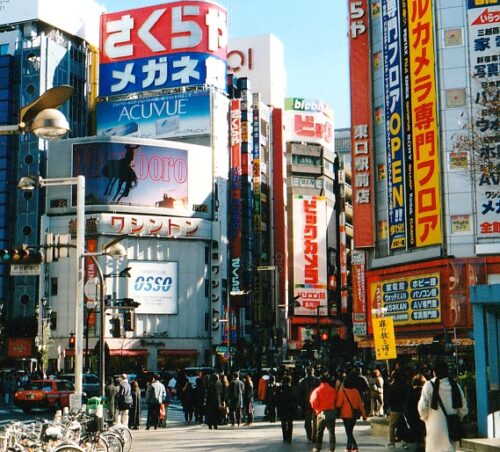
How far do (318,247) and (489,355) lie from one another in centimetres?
8274

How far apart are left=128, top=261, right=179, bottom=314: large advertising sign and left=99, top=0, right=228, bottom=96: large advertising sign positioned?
1816 cm

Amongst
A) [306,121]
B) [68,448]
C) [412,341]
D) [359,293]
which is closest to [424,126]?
[412,341]

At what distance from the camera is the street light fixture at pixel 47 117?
914 cm

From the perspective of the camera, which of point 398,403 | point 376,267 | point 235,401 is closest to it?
point 398,403

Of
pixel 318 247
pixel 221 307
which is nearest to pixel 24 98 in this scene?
pixel 221 307

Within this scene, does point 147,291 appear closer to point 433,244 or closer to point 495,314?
point 433,244

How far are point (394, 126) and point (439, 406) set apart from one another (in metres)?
41.6

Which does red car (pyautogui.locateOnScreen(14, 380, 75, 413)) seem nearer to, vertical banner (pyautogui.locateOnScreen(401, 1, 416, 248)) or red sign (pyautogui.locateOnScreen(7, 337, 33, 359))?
vertical banner (pyautogui.locateOnScreen(401, 1, 416, 248))

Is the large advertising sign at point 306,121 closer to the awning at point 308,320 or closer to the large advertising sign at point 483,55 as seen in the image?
the awning at point 308,320

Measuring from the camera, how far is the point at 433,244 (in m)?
50.8

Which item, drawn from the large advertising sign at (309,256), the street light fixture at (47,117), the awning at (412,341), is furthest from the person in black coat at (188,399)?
the large advertising sign at (309,256)

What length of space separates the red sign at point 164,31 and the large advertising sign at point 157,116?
4.70 metres

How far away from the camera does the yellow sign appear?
76.7ft

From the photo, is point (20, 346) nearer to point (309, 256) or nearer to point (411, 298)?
Answer: point (309, 256)
